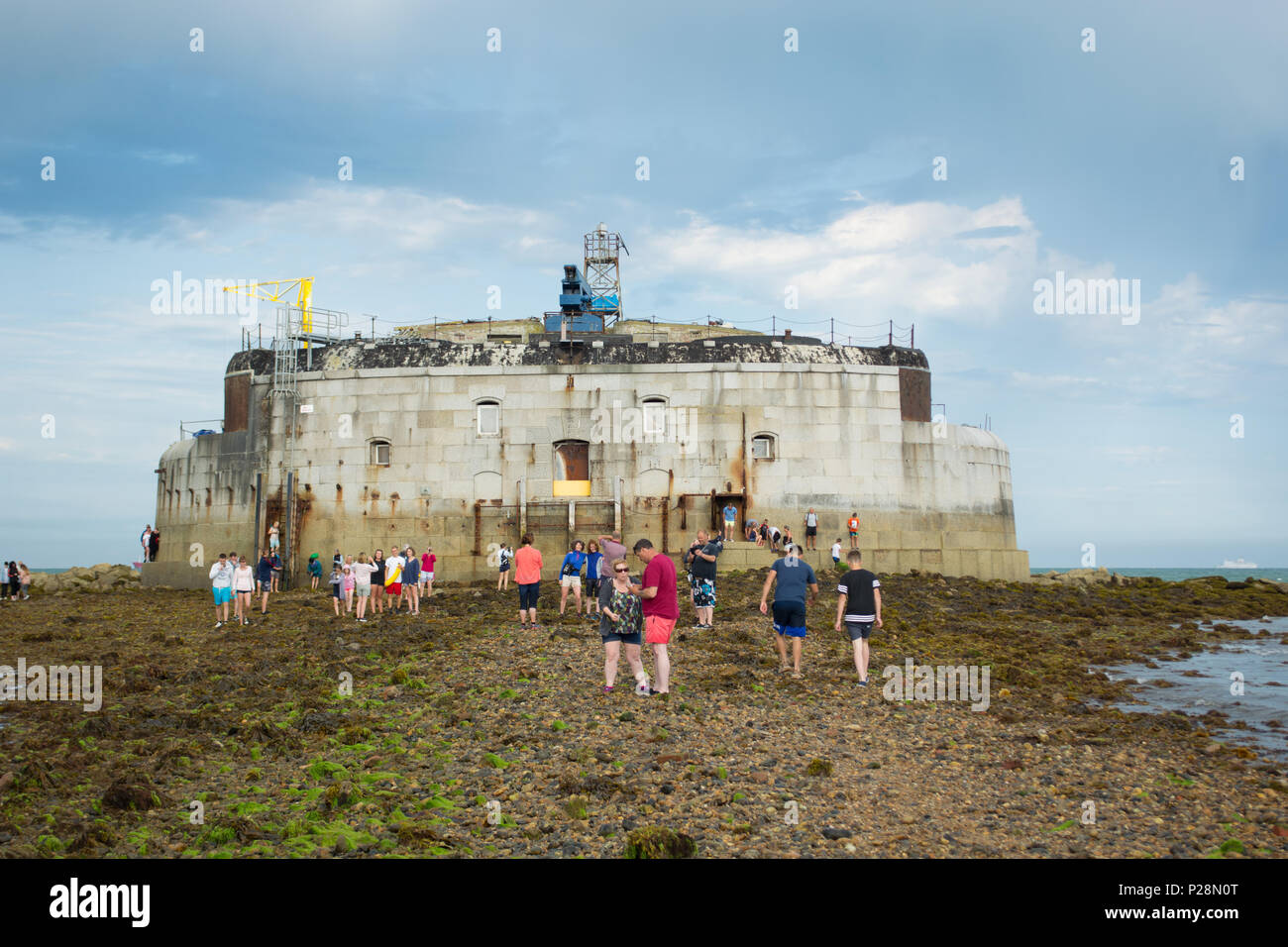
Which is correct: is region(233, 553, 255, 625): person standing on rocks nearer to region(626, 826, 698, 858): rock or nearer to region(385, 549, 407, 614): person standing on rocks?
region(385, 549, 407, 614): person standing on rocks

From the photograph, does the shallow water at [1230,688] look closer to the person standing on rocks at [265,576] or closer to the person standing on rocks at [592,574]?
the person standing on rocks at [592,574]

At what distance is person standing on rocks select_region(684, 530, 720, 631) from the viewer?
55.5ft

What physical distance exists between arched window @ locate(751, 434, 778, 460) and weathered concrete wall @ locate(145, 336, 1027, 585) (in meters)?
0.16

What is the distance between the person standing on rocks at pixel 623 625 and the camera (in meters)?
12.0

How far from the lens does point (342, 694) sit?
13.4 metres

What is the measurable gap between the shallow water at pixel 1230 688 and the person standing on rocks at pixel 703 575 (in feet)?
22.2

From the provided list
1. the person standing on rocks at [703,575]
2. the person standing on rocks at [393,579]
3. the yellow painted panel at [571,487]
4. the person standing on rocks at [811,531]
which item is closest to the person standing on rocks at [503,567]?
the person standing on rocks at [393,579]

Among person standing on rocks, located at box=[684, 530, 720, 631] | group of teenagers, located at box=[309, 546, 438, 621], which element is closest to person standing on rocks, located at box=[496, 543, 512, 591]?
group of teenagers, located at box=[309, 546, 438, 621]

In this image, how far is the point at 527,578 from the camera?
1817 centimetres

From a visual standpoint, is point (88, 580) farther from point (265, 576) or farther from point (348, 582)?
point (348, 582)

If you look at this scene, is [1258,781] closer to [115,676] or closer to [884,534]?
[115,676]

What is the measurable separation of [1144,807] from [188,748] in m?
9.76

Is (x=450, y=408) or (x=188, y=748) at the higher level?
(x=450, y=408)
